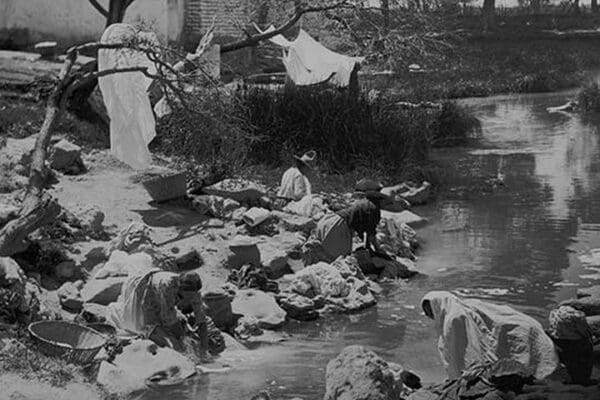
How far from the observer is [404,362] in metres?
9.19

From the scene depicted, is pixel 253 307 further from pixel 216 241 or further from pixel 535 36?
pixel 535 36

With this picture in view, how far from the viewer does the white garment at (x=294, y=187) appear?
14500 mm

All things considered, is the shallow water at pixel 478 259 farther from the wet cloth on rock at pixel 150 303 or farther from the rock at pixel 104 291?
the rock at pixel 104 291

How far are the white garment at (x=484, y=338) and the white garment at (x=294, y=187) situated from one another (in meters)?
6.80

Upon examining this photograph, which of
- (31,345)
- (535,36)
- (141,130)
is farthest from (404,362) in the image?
(535,36)

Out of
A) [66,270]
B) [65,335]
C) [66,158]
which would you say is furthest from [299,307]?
[66,158]

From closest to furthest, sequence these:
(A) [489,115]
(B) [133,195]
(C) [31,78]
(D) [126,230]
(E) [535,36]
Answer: (D) [126,230] → (B) [133,195] → (C) [31,78] → (A) [489,115] → (E) [535,36]

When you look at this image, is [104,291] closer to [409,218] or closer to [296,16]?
[409,218]

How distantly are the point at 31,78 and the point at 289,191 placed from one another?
6.11 m

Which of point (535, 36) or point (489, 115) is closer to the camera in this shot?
point (489, 115)

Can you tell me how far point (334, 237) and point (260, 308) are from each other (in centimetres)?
196

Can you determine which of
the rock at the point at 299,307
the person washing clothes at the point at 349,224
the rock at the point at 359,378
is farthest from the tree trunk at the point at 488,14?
the rock at the point at 359,378

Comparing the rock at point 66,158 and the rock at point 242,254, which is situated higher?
the rock at point 66,158

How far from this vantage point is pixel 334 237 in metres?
12.1
